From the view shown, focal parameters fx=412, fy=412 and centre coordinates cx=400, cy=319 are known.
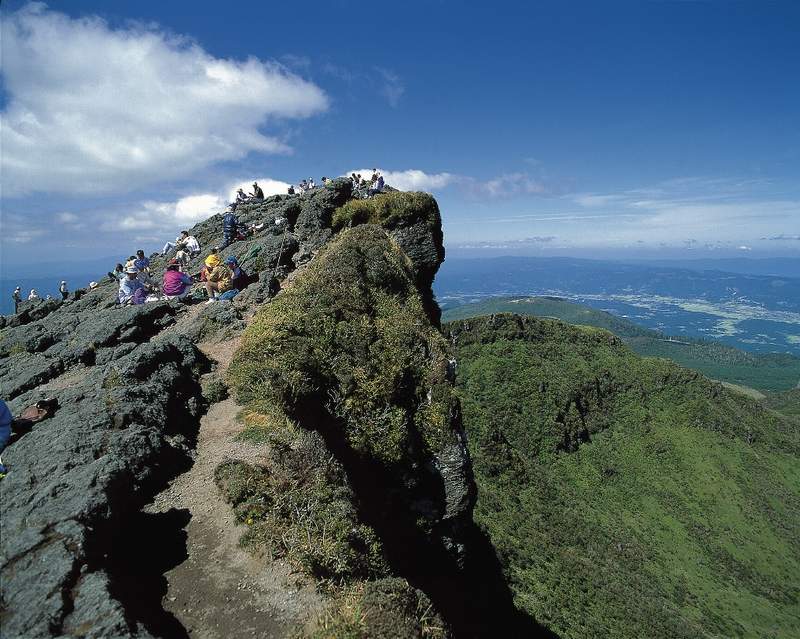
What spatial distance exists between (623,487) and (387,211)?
2690 inches

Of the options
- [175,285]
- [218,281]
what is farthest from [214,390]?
[175,285]

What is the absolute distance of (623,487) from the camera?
70.6 m

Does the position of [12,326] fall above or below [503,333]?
above

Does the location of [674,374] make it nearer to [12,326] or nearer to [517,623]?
[517,623]

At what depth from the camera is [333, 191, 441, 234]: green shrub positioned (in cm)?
2742

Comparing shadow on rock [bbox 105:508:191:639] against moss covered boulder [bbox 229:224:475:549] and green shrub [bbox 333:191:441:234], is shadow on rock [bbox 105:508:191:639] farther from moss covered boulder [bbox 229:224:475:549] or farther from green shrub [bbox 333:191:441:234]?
green shrub [bbox 333:191:441:234]

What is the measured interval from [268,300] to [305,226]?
955 cm

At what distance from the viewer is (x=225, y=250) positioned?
31531mm

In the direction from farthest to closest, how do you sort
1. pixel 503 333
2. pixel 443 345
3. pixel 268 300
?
pixel 503 333
pixel 268 300
pixel 443 345

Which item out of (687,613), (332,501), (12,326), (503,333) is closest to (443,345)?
(332,501)

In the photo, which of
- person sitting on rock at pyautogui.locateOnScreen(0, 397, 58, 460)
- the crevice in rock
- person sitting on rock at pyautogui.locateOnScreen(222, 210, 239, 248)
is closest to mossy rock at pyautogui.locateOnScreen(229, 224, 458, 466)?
the crevice in rock

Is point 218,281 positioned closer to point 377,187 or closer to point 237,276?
point 237,276

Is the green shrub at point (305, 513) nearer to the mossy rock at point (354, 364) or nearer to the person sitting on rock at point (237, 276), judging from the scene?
the mossy rock at point (354, 364)

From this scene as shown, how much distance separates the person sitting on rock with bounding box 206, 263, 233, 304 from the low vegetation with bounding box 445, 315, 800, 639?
3093cm
